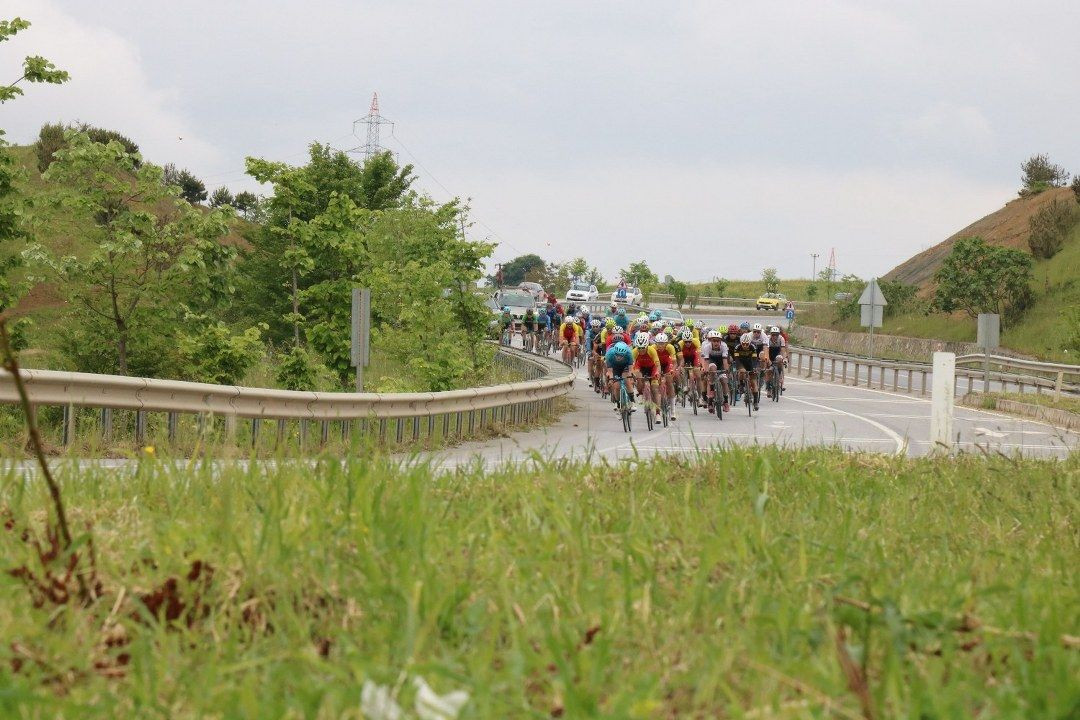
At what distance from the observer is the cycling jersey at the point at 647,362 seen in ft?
90.2

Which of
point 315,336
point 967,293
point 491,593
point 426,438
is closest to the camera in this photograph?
point 491,593

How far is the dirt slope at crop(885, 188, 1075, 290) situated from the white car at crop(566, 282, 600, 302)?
2424 cm

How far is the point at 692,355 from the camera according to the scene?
3250cm

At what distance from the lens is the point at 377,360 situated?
164ft

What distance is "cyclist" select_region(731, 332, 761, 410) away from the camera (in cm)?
3300

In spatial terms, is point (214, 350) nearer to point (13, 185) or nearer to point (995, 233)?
point (13, 185)

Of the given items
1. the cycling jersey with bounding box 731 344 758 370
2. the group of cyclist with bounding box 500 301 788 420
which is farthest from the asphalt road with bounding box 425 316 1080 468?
the cycling jersey with bounding box 731 344 758 370

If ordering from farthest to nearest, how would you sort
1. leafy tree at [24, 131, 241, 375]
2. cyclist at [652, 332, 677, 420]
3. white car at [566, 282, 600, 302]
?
white car at [566, 282, 600, 302]
cyclist at [652, 332, 677, 420]
leafy tree at [24, 131, 241, 375]

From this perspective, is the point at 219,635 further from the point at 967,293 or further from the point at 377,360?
the point at 967,293

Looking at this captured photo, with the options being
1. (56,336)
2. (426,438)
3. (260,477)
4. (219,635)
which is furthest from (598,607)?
(56,336)

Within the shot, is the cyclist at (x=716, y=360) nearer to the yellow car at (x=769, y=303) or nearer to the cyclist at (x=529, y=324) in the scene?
the cyclist at (x=529, y=324)

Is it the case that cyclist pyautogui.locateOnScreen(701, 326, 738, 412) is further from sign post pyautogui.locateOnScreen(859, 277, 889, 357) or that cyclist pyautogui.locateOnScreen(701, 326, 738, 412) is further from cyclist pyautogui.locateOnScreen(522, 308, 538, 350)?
cyclist pyautogui.locateOnScreen(522, 308, 538, 350)

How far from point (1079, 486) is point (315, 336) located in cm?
2865

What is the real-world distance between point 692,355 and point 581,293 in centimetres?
8835
